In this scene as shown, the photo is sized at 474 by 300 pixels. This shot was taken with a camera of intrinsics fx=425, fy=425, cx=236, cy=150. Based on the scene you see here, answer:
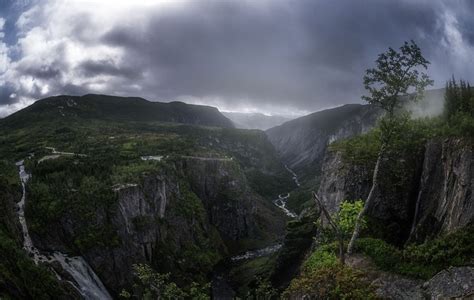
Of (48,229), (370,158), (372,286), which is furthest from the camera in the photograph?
(48,229)

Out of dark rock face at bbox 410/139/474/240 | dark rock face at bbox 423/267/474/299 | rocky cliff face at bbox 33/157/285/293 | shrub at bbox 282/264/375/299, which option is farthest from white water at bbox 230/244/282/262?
dark rock face at bbox 423/267/474/299

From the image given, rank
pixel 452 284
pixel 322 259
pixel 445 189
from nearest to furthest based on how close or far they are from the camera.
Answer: pixel 452 284 < pixel 322 259 < pixel 445 189

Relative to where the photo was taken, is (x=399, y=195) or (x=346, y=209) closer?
(x=346, y=209)

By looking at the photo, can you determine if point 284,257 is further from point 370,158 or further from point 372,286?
point 372,286

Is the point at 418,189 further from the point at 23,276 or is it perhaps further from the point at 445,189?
the point at 23,276

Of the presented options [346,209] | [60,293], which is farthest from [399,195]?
[60,293]

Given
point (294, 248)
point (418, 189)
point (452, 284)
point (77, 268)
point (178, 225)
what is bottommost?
point (77, 268)

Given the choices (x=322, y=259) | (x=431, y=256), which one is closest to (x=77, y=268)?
(x=322, y=259)

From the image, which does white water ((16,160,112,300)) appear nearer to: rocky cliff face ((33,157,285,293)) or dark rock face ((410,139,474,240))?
rocky cliff face ((33,157,285,293))
